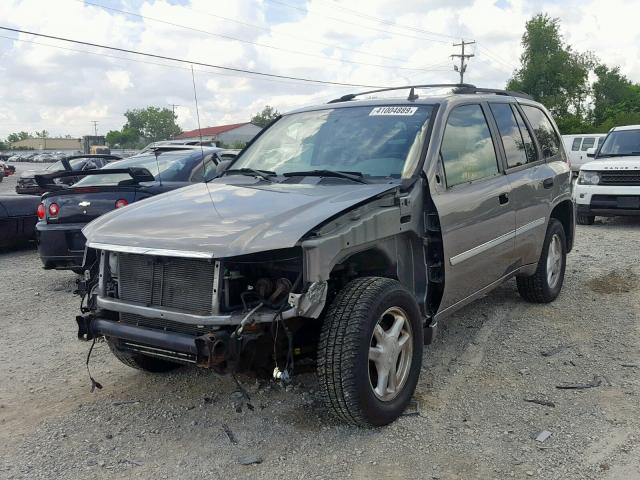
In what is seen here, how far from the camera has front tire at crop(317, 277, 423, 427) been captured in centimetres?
326

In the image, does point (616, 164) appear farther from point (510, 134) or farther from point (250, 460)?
point (250, 460)

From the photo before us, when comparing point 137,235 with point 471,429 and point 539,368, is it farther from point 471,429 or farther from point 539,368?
point 539,368

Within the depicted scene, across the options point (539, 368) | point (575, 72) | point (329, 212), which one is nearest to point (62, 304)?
point (329, 212)

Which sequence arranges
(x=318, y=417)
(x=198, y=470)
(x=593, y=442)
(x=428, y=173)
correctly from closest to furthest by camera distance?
1. (x=198, y=470)
2. (x=593, y=442)
3. (x=318, y=417)
4. (x=428, y=173)

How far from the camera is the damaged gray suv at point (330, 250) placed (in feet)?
10.5

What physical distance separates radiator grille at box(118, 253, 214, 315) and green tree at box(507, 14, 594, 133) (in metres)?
51.7

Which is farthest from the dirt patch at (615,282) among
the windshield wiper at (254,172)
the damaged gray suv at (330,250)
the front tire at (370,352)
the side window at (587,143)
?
the side window at (587,143)

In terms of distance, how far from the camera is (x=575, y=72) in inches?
2056

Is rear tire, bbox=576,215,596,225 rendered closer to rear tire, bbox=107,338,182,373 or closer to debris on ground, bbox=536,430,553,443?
debris on ground, bbox=536,430,553,443

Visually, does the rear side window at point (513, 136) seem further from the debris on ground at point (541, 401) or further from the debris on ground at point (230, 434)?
the debris on ground at point (230, 434)

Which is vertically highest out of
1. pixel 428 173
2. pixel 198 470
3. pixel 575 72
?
pixel 575 72

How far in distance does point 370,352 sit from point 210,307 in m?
0.91

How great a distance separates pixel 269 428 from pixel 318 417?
0.99 ft

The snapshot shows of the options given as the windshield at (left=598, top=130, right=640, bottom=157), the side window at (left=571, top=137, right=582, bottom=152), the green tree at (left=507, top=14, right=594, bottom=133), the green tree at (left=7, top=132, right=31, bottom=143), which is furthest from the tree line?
the green tree at (left=7, top=132, right=31, bottom=143)
